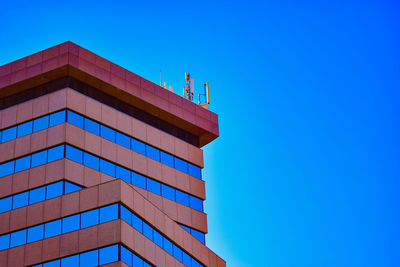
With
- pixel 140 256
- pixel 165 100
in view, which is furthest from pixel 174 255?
pixel 165 100

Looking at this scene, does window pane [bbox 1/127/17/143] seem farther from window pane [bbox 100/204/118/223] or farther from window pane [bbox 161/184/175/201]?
window pane [bbox 161/184/175/201]

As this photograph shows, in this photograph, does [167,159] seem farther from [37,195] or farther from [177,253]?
[37,195]

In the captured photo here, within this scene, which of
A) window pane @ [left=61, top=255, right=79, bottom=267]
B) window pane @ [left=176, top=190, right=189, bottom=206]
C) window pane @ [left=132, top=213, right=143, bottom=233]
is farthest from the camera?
window pane @ [left=176, top=190, right=189, bottom=206]

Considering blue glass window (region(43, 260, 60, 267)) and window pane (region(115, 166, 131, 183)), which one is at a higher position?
window pane (region(115, 166, 131, 183))

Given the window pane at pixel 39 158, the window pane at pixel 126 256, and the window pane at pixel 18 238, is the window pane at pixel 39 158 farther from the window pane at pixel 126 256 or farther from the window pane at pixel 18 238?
the window pane at pixel 126 256

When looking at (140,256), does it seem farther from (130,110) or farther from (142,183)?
(130,110)

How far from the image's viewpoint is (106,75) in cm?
7531

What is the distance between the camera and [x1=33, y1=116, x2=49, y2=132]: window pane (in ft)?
234

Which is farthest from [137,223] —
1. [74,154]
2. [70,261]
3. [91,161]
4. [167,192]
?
[167,192]

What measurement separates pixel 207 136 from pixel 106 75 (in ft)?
45.4

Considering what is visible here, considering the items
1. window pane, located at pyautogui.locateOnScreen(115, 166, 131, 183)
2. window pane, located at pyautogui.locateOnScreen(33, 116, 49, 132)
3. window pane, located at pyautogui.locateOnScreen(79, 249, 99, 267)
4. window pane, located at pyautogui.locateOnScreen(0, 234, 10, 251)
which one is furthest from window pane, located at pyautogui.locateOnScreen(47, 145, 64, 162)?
window pane, located at pyautogui.locateOnScreen(79, 249, 99, 267)

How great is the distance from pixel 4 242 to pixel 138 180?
12.9m

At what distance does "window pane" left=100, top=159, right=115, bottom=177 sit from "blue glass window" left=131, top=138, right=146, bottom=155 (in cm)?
346

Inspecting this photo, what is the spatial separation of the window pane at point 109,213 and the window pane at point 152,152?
510 inches
